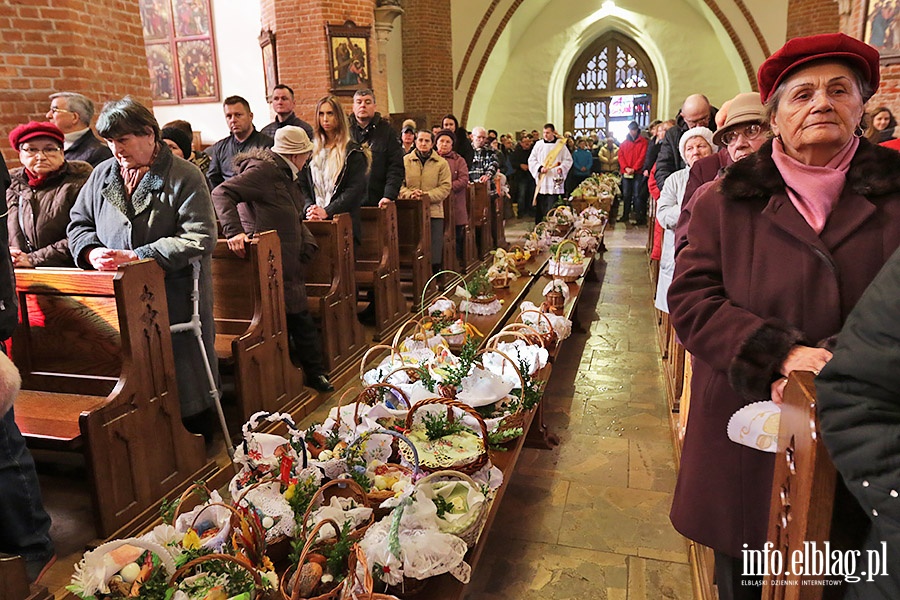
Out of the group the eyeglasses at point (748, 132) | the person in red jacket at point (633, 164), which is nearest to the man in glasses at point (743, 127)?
the eyeglasses at point (748, 132)

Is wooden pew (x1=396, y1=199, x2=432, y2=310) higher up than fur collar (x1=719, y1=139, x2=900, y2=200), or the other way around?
fur collar (x1=719, y1=139, x2=900, y2=200)

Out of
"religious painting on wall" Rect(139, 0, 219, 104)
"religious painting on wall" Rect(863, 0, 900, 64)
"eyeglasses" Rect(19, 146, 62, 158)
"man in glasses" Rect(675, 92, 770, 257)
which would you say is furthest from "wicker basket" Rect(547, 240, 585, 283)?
"religious painting on wall" Rect(139, 0, 219, 104)

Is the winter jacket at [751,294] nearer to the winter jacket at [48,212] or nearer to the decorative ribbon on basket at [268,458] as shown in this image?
the decorative ribbon on basket at [268,458]

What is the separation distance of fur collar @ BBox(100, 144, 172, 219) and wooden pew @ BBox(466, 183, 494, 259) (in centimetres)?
520

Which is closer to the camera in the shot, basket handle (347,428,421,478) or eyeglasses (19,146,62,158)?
basket handle (347,428,421,478)

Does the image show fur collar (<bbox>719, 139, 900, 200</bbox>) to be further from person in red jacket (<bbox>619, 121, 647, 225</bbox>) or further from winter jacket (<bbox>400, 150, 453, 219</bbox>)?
person in red jacket (<bbox>619, 121, 647, 225</bbox>)

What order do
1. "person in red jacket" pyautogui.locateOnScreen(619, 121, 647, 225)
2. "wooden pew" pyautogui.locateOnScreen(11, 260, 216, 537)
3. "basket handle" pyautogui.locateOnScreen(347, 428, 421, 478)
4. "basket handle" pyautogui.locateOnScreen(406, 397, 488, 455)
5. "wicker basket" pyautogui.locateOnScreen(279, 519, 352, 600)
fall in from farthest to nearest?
"person in red jacket" pyautogui.locateOnScreen(619, 121, 647, 225), "wooden pew" pyautogui.locateOnScreen(11, 260, 216, 537), "basket handle" pyautogui.locateOnScreen(406, 397, 488, 455), "basket handle" pyautogui.locateOnScreen(347, 428, 421, 478), "wicker basket" pyautogui.locateOnScreen(279, 519, 352, 600)

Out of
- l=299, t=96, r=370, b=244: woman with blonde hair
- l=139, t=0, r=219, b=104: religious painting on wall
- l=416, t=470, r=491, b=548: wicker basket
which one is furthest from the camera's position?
l=139, t=0, r=219, b=104: religious painting on wall

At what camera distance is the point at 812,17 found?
1399 cm

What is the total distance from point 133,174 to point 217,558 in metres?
2.28

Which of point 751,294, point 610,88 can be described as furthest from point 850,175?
point 610,88

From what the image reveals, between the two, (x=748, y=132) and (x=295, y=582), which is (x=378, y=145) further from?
(x=295, y=582)

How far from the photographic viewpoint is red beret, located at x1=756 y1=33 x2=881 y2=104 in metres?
1.48

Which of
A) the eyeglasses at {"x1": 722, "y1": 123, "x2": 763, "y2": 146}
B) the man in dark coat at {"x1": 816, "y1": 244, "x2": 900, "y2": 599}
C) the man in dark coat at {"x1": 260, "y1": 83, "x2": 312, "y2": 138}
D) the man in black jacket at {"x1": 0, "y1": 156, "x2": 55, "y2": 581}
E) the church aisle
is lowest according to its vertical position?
the church aisle
